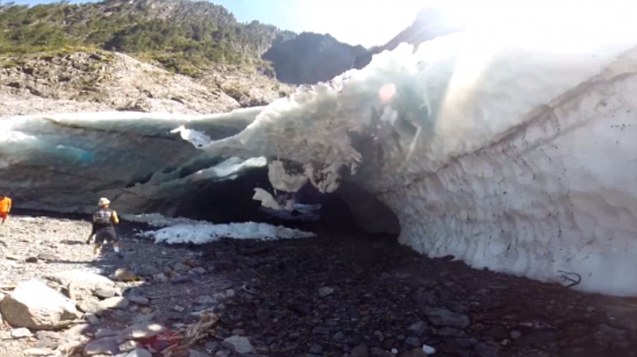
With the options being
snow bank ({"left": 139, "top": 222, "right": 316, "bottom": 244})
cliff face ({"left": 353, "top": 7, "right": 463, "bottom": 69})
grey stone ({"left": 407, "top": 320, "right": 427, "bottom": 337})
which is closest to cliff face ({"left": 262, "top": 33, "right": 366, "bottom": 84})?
cliff face ({"left": 353, "top": 7, "right": 463, "bottom": 69})

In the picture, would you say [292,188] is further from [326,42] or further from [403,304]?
[326,42]

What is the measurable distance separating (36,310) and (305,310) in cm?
285

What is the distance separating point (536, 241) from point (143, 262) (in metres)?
5.98

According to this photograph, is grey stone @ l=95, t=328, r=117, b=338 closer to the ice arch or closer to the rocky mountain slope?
the ice arch

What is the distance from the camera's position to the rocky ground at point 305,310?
488cm

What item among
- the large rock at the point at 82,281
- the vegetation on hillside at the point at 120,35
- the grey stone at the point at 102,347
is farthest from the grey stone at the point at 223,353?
the vegetation on hillside at the point at 120,35

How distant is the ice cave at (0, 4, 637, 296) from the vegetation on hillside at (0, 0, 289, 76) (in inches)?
1029

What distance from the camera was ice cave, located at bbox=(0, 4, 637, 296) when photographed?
5387mm

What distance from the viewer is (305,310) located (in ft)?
20.6

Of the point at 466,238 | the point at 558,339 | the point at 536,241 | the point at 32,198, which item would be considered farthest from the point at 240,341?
the point at 32,198

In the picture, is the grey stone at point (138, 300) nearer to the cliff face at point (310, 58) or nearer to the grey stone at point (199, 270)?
the grey stone at point (199, 270)

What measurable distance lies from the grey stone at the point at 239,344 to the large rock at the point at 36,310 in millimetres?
1659

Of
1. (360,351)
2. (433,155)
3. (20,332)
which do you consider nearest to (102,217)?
(20,332)

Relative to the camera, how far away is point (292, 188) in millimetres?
12562
